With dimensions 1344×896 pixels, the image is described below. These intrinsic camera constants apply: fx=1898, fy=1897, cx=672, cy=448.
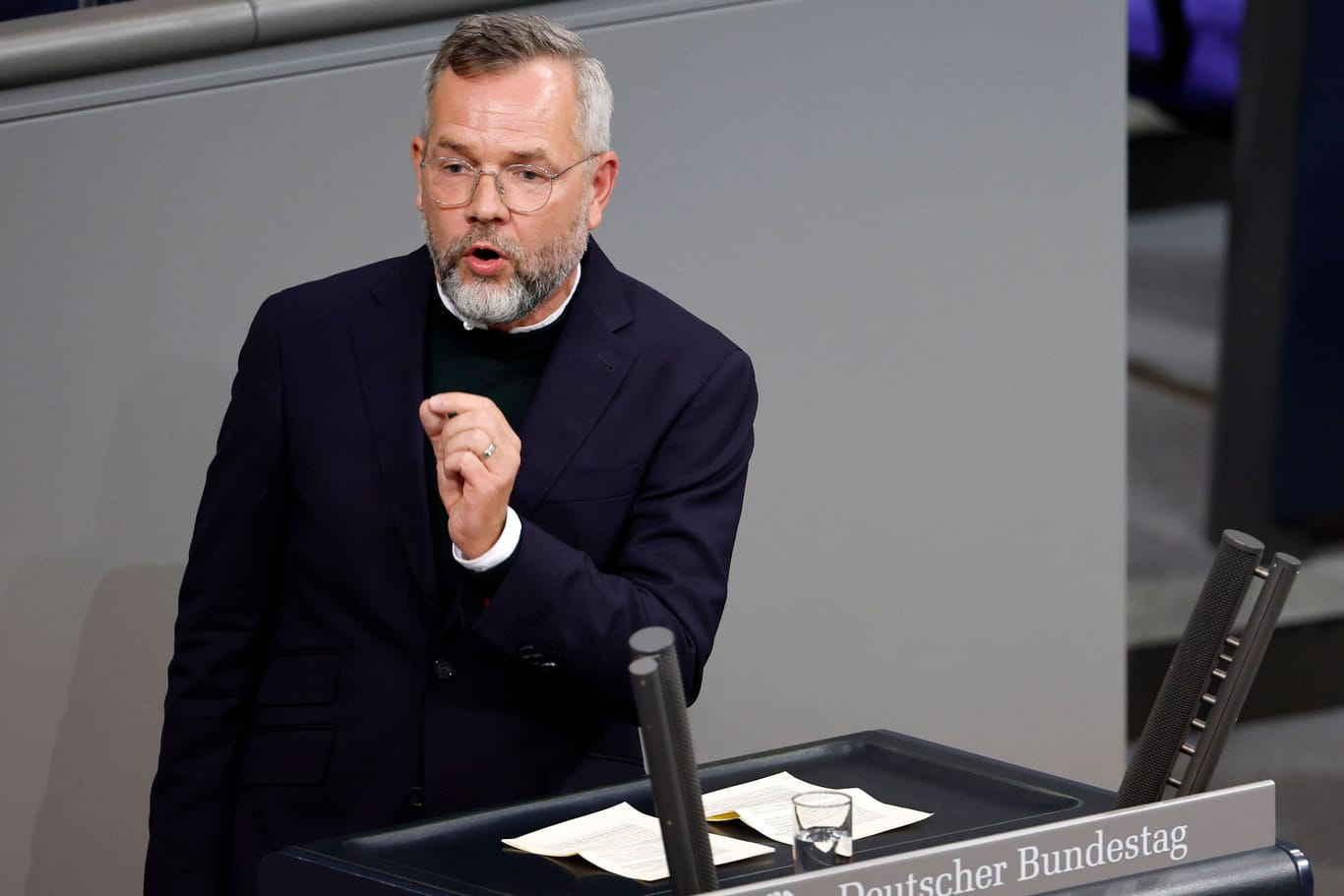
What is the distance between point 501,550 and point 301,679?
1.35 ft

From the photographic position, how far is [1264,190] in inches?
236

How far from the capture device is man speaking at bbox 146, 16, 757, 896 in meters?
2.23

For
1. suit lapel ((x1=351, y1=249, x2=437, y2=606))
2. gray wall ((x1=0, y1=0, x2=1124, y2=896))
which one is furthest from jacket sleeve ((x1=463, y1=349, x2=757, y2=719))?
gray wall ((x1=0, y1=0, x2=1124, y2=896))

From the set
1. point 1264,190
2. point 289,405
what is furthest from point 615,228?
point 1264,190

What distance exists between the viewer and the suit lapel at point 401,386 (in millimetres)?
2246

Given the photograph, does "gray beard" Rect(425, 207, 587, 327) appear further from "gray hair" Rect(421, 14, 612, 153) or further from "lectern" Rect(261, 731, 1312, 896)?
"lectern" Rect(261, 731, 1312, 896)

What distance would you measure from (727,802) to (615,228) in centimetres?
128

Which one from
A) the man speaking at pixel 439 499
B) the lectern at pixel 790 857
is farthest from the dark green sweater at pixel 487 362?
the lectern at pixel 790 857

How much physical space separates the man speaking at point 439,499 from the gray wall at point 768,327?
490mm

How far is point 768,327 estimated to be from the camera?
3.07 m

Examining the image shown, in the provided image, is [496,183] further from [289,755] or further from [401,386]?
[289,755]

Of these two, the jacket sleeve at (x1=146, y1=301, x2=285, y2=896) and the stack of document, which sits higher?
the jacket sleeve at (x1=146, y1=301, x2=285, y2=896)

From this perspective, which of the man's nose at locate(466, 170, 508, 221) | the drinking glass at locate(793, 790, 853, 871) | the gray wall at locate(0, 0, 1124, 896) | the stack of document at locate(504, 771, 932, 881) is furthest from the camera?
the gray wall at locate(0, 0, 1124, 896)

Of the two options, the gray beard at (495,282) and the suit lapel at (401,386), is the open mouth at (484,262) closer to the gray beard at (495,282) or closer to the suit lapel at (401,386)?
the gray beard at (495,282)
